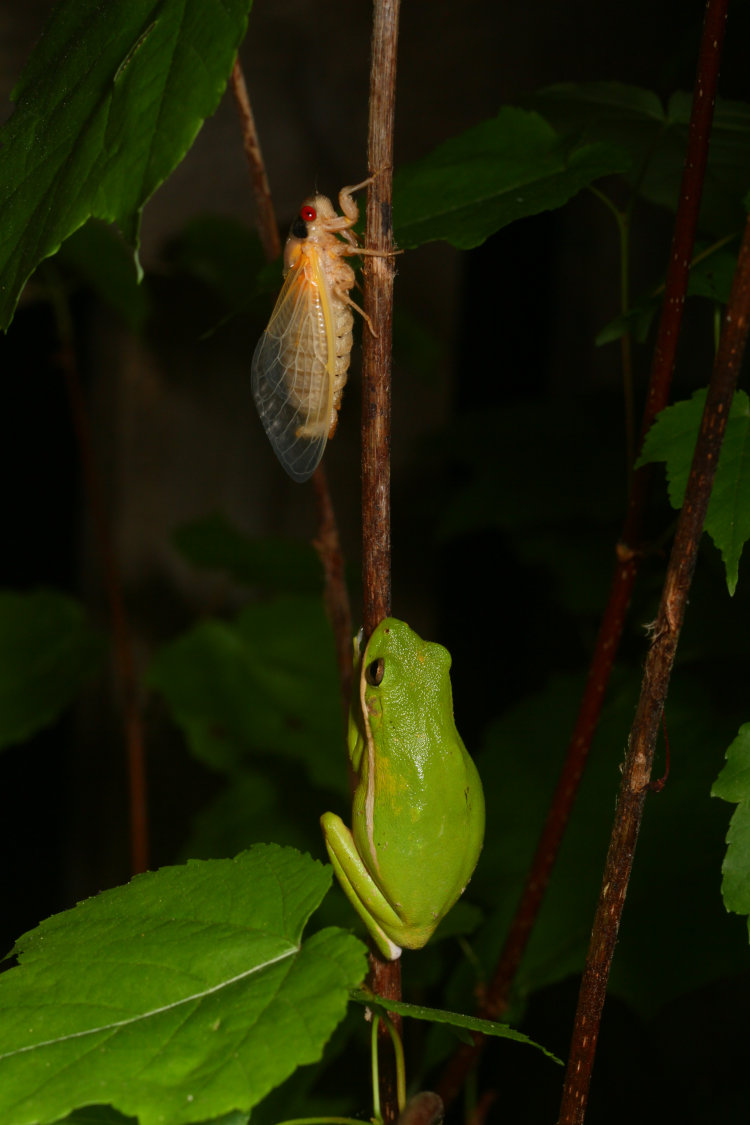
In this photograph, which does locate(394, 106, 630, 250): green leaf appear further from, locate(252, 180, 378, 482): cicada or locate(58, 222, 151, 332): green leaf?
locate(58, 222, 151, 332): green leaf

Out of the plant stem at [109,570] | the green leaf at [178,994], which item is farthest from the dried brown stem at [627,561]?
the plant stem at [109,570]

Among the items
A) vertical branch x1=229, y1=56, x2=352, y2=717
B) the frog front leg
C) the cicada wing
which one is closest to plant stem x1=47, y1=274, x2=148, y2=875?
the cicada wing

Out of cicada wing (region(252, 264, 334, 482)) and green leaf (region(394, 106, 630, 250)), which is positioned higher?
green leaf (region(394, 106, 630, 250))

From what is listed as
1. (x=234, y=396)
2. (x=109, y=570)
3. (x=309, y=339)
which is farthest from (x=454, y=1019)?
(x=234, y=396)

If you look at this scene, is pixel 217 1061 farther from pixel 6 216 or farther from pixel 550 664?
pixel 550 664

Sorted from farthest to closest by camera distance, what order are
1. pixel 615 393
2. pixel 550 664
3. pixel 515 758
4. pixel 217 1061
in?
1. pixel 550 664
2. pixel 615 393
3. pixel 515 758
4. pixel 217 1061

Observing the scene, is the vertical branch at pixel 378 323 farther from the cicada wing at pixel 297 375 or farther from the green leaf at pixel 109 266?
the green leaf at pixel 109 266

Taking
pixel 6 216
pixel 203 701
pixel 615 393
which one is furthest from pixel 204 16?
pixel 615 393

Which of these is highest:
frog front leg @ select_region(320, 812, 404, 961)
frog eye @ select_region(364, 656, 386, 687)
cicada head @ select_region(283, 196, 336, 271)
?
cicada head @ select_region(283, 196, 336, 271)
